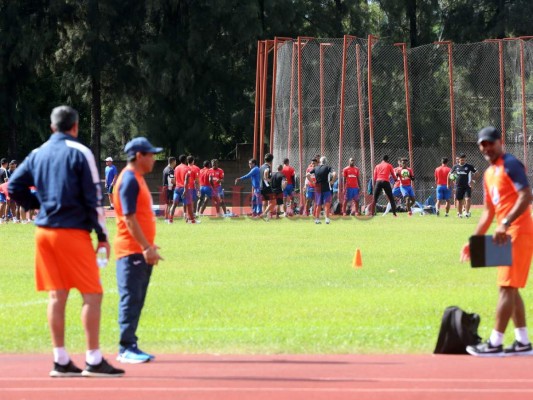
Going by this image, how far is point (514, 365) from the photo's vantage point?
33.1 feet

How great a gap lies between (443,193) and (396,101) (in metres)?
4.91

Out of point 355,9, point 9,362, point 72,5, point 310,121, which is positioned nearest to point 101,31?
point 72,5

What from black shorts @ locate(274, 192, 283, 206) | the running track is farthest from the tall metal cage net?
the running track

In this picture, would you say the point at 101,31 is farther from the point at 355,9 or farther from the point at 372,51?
the point at 372,51

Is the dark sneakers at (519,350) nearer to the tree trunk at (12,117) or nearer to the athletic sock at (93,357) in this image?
the athletic sock at (93,357)

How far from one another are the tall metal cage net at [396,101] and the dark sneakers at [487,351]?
29.6m

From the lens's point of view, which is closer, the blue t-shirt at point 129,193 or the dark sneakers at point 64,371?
the dark sneakers at point 64,371

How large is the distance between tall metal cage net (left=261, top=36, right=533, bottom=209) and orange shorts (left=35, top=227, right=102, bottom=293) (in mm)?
31243

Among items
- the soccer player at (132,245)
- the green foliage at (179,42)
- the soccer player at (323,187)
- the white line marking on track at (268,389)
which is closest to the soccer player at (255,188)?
the soccer player at (323,187)

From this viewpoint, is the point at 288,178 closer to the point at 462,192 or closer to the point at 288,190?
the point at 288,190

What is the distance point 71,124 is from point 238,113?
50420mm

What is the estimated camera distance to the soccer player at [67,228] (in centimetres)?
927

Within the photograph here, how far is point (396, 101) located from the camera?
43.3 meters

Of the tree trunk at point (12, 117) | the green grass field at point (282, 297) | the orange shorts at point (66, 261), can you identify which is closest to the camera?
the orange shorts at point (66, 261)
